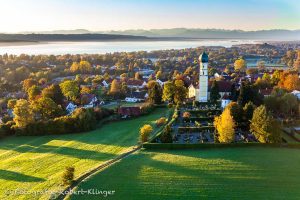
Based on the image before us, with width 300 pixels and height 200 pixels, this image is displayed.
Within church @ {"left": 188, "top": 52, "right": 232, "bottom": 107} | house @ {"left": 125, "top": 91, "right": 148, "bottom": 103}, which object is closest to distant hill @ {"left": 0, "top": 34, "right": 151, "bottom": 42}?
church @ {"left": 188, "top": 52, "right": 232, "bottom": 107}

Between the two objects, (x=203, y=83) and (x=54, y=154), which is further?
(x=203, y=83)

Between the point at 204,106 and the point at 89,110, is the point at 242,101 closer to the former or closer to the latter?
the point at 204,106

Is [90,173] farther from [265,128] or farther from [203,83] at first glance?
[203,83]

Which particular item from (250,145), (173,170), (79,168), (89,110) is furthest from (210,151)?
(89,110)

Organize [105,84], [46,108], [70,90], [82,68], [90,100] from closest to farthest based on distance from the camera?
1. [46,108]
2. [90,100]
3. [70,90]
4. [105,84]
5. [82,68]

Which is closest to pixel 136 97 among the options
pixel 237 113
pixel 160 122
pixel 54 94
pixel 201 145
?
pixel 54 94

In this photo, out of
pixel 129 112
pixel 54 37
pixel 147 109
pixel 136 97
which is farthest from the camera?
pixel 136 97
